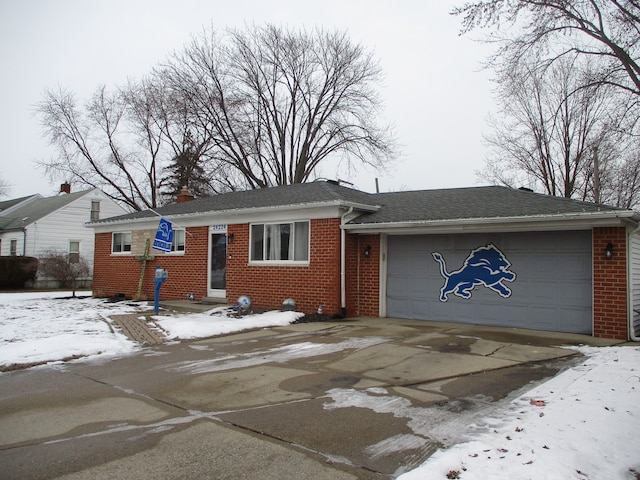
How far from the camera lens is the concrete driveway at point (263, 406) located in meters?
3.68

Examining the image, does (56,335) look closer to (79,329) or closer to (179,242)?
(79,329)

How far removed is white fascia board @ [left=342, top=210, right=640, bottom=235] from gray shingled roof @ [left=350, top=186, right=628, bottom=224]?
0.40 feet

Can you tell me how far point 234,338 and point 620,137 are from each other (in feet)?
41.0

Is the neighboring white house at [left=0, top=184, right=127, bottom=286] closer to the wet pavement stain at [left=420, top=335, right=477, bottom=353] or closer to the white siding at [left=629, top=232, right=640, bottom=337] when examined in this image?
the wet pavement stain at [left=420, top=335, right=477, bottom=353]

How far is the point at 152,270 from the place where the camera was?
1697 centimetres

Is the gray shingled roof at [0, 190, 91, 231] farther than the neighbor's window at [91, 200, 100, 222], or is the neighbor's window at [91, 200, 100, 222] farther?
the neighbor's window at [91, 200, 100, 222]

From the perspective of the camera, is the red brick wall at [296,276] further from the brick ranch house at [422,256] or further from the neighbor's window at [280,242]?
the neighbor's window at [280,242]

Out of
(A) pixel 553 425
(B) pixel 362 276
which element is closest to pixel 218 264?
(B) pixel 362 276

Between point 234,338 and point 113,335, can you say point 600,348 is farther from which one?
point 113,335

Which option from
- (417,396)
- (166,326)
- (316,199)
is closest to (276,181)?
(316,199)

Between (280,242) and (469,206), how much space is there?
16.8ft

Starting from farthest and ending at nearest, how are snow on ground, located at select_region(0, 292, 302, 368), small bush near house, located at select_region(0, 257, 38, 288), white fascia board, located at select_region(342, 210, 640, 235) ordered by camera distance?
small bush near house, located at select_region(0, 257, 38, 288) < white fascia board, located at select_region(342, 210, 640, 235) < snow on ground, located at select_region(0, 292, 302, 368)

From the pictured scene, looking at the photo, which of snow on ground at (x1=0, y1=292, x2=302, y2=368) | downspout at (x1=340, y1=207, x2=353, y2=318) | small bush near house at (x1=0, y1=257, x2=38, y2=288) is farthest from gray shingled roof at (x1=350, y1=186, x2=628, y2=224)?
small bush near house at (x1=0, y1=257, x2=38, y2=288)

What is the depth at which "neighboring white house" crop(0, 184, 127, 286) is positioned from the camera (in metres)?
30.0
